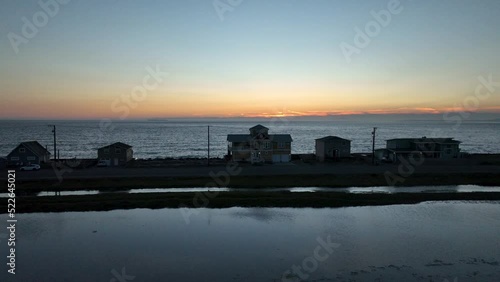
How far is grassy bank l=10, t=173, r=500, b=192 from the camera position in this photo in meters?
32.6

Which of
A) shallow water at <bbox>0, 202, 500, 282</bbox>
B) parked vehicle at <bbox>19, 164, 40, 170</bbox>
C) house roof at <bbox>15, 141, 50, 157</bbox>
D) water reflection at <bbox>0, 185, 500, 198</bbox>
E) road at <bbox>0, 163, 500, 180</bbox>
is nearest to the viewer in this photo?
shallow water at <bbox>0, 202, 500, 282</bbox>

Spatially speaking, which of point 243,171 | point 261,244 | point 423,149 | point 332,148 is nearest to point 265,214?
point 261,244

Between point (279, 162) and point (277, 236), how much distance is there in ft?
87.2

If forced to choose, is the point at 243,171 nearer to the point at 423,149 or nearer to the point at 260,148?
the point at 260,148

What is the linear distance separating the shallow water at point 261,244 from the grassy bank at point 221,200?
1111mm

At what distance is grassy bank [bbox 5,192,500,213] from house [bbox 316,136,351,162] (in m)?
18.8

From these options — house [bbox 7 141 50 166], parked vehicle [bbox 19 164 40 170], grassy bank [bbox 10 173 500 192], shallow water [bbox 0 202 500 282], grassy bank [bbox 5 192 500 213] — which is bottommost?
shallow water [bbox 0 202 500 282]

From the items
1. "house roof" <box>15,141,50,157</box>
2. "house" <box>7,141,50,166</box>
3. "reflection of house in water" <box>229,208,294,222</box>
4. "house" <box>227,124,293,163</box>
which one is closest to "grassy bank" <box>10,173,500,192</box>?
"reflection of house in water" <box>229,208,294,222</box>

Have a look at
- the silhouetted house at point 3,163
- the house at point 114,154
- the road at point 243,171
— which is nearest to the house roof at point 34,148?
the silhouetted house at point 3,163

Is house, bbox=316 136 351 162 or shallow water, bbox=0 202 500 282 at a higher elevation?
house, bbox=316 136 351 162

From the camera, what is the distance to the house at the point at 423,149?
159ft

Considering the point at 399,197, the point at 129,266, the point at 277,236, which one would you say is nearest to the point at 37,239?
the point at 129,266

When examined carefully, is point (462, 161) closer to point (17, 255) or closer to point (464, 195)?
point (464, 195)

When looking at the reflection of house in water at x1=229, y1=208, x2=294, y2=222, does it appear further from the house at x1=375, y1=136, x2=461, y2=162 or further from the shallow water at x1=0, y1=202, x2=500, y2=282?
the house at x1=375, y1=136, x2=461, y2=162
